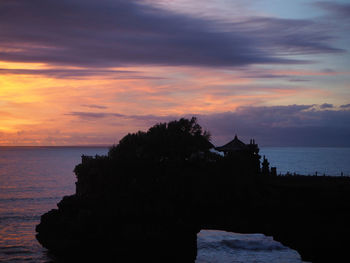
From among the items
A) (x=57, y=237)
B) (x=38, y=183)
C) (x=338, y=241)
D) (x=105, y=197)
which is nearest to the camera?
(x=338, y=241)

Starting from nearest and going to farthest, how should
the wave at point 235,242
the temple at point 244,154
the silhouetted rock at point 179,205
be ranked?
the silhouetted rock at point 179,205 → the wave at point 235,242 → the temple at point 244,154

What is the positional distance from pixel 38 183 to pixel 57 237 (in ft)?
217

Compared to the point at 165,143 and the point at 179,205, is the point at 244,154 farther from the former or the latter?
the point at 179,205

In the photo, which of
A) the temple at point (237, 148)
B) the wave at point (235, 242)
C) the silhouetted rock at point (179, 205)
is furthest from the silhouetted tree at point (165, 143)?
the wave at point (235, 242)

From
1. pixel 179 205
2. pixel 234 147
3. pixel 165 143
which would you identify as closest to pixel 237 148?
pixel 234 147

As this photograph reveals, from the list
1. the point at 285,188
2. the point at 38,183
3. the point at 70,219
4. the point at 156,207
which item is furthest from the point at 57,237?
the point at 38,183

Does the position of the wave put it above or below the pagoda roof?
below

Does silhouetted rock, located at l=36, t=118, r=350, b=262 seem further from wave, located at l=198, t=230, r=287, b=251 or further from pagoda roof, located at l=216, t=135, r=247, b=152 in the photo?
wave, located at l=198, t=230, r=287, b=251

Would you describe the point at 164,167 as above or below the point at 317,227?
above

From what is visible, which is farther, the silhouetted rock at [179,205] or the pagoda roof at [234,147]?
the pagoda roof at [234,147]

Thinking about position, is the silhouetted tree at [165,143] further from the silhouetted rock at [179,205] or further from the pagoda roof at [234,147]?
the pagoda roof at [234,147]

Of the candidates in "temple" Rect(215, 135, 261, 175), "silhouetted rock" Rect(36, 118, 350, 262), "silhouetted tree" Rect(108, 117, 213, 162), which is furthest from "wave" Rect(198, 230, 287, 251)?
"silhouetted tree" Rect(108, 117, 213, 162)

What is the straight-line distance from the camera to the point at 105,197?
46.9 meters

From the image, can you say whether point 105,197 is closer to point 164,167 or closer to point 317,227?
point 164,167
